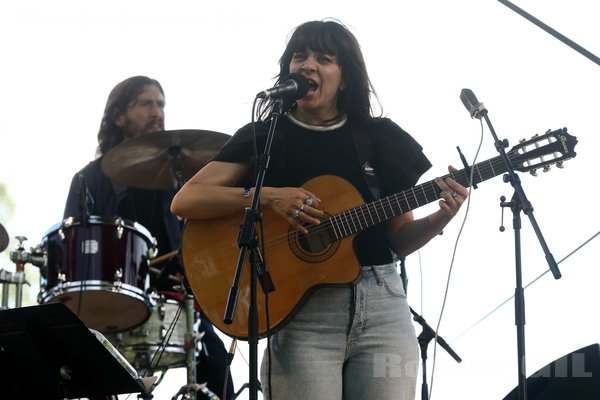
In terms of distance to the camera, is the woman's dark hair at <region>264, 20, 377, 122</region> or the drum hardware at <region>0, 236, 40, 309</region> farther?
the drum hardware at <region>0, 236, 40, 309</region>

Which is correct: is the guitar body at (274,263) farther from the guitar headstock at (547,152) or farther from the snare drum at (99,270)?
the snare drum at (99,270)

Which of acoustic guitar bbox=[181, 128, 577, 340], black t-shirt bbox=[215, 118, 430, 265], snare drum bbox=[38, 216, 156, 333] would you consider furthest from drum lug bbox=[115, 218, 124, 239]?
black t-shirt bbox=[215, 118, 430, 265]

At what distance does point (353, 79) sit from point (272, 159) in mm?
469

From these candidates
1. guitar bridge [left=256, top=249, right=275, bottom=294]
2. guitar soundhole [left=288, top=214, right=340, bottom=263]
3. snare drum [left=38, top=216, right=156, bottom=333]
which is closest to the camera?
guitar bridge [left=256, top=249, right=275, bottom=294]

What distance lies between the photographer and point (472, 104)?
3.62 m

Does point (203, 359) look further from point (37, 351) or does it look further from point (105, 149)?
point (37, 351)

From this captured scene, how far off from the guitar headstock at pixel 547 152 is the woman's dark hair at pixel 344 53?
0.61 m

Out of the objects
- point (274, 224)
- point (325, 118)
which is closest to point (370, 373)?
point (274, 224)

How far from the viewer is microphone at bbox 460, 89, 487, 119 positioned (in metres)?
3.57

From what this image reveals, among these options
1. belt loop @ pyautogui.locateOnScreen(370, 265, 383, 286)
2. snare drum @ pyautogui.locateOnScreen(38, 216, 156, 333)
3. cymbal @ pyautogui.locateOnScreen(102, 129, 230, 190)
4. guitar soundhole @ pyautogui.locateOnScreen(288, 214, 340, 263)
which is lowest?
belt loop @ pyautogui.locateOnScreen(370, 265, 383, 286)

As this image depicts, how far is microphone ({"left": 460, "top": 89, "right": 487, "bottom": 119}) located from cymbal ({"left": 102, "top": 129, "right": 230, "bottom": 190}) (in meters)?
2.10

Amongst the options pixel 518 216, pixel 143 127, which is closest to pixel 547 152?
Result: pixel 518 216

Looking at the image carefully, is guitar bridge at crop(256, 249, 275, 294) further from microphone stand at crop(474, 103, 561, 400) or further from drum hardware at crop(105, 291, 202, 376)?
drum hardware at crop(105, 291, 202, 376)

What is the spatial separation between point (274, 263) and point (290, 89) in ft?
2.16
